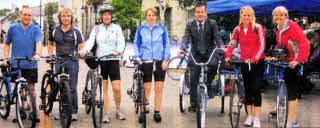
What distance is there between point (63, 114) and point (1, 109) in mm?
2009

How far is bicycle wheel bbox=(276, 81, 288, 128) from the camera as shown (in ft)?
19.9

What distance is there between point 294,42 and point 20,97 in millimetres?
4359

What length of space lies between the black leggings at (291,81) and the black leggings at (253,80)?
15.6 inches

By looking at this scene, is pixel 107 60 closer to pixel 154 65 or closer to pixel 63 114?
pixel 154 65

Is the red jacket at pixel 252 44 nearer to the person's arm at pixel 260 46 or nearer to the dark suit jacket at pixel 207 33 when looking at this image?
the person's arm at pixel 260 46

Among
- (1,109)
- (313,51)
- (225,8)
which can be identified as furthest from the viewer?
(225,8)

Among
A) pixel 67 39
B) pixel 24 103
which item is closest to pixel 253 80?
pixel 67 39

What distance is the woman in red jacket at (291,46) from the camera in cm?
604

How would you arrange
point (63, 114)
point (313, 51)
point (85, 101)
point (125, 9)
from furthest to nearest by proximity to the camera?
point (125, 9)
point (313, 51)
point (85, 101)
point (63, 114)

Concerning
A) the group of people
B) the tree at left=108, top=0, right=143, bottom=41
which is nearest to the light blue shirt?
the group of people

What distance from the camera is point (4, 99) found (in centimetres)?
711

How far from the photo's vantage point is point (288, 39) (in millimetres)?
6176

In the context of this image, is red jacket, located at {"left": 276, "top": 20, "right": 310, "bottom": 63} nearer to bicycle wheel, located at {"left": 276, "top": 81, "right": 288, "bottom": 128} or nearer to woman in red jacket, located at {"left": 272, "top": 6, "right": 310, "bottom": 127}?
woman in red jacket, located at {"left": 272, "top": 6, "right": 310, "bottom": 127}

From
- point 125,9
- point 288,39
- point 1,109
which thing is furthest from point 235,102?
point 125,9
